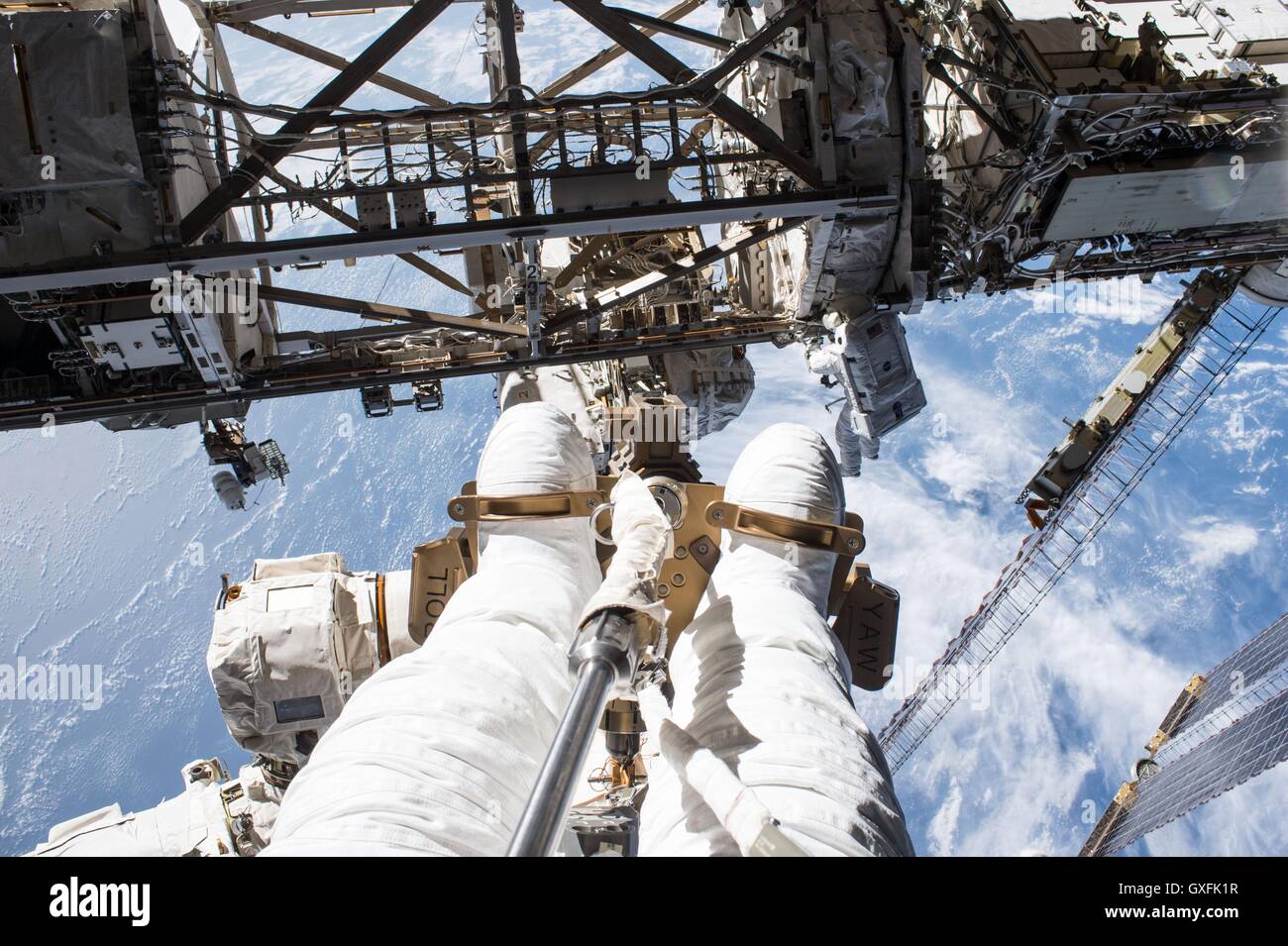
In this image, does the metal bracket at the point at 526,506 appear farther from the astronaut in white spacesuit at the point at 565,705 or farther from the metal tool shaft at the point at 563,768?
the metal tool shaft at the point at 563,768

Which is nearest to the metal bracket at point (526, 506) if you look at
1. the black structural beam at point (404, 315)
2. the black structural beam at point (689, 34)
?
the black structural beam at point (404, 315)

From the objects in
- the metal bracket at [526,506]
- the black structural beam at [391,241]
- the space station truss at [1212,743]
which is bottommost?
the space station truss at [1212,743]

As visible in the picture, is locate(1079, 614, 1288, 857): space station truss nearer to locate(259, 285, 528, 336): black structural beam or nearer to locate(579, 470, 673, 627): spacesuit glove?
locate(259, 285, 528, 336): black structural beam

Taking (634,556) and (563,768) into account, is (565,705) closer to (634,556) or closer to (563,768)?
(634,556)
